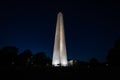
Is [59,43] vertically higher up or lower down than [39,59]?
higher up

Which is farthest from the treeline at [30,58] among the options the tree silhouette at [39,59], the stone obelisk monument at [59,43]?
the stone obelisk monument at [59,43]

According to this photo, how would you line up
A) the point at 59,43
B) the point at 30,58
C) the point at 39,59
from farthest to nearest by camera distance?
the point at 39,59 < the point at 30,58 < the point at 59,43

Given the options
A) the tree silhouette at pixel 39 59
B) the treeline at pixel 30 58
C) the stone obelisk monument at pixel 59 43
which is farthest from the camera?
the tree silhouette at pixel 39 59

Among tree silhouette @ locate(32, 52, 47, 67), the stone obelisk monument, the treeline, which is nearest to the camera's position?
the treeline

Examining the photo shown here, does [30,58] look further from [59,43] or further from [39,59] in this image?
[59,43]

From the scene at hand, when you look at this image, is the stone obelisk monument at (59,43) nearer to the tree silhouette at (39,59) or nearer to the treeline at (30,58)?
the treeline at (30,58)

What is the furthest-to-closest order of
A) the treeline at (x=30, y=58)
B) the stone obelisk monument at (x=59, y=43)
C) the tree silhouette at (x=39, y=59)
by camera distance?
the tree silhouette at (x=39, y=59) → the stone obelisk monument at (x=59, y=43) → the treeline at (x=30, y=58)

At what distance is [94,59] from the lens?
204 feet

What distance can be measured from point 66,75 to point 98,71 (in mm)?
2224

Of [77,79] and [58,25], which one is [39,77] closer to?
[77,79]

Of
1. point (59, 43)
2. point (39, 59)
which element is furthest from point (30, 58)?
point (59, 43)

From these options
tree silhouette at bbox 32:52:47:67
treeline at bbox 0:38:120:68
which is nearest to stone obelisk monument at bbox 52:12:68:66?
treeline at bbox 0:38:120:68

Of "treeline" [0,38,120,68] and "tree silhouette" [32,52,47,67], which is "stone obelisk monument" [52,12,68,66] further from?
"tree silhouette" [32,52,47,67]

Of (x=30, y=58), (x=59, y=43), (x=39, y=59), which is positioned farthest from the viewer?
(x=39, y=59)
